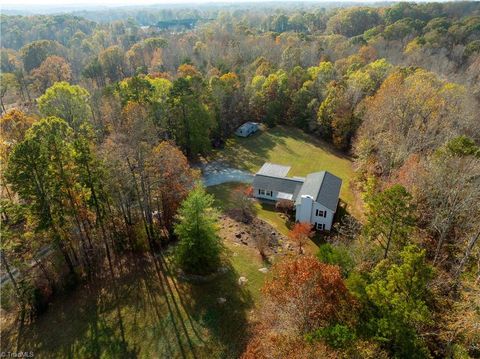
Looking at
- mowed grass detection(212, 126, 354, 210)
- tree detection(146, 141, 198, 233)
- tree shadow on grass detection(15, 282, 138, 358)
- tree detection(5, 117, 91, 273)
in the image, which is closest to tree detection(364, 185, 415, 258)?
tree detection(146, 141, 198, 233)

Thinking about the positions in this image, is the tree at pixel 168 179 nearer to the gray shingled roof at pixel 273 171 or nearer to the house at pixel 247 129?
the gray shingled roof at pixel 273 171

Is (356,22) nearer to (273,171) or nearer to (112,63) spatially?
(112,63)

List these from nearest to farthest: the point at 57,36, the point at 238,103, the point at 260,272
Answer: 1. the point at 260,272
2. the point at 238,103
3. the point at 57,36

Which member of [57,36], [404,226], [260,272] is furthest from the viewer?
[57,36]

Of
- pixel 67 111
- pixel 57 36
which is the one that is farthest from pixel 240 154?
pixel 57 36

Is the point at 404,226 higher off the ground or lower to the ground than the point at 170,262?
higher

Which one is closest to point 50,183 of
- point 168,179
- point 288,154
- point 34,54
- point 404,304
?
point 168,179

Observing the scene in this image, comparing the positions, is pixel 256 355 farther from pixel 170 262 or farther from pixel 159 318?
pixel 170 262

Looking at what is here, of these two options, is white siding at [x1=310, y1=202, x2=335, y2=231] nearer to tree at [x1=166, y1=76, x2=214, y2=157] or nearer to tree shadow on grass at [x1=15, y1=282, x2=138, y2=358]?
tree at [x1=166, y1=76, x2=214, y2=157]
